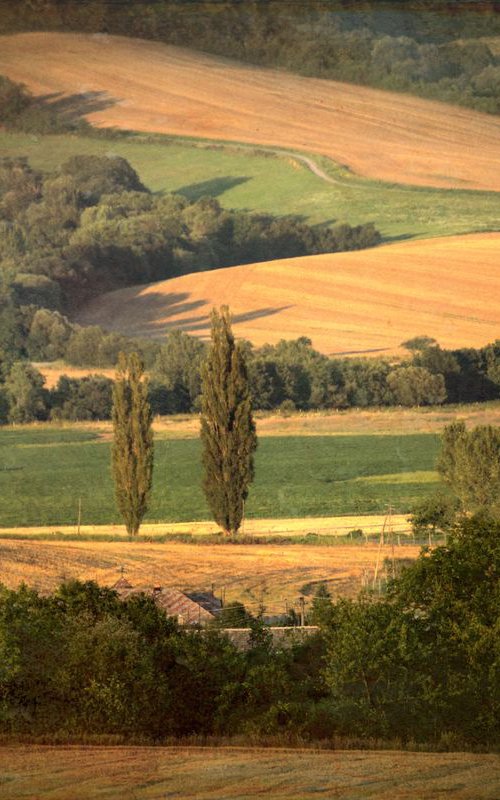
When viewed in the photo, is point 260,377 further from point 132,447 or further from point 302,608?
point 302,608

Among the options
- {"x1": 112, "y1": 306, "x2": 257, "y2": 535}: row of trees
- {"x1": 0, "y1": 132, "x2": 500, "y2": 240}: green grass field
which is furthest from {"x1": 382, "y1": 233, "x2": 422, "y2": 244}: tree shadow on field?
{"x1": 112, "y1": 306, "x2": 257, "y2": 535}: row of trees

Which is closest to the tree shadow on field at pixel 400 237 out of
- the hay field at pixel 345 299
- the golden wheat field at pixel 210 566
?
the hay field at pixel 345 299

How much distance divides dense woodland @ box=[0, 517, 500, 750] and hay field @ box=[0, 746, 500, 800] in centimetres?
71

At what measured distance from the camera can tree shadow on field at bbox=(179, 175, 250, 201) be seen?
20.4m

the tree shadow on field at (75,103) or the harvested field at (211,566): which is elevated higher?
the tree shadow on field at (75,103)

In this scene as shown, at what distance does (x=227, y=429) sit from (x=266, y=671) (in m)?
6.17

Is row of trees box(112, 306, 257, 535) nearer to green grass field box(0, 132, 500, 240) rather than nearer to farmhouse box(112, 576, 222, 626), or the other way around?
farmhouse box(112, 576, 222, 626)

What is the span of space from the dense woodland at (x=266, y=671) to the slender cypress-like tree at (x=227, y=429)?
524cm

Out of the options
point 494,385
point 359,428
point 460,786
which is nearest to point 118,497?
point 359,428

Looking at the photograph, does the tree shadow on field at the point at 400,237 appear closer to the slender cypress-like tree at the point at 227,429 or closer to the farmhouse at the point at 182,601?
the slender cypress-like tree at the point at 227,429

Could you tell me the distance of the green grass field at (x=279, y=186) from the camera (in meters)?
19.3

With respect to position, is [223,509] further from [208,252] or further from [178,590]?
[208,252]

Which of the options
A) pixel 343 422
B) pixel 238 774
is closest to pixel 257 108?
pixel 343 422

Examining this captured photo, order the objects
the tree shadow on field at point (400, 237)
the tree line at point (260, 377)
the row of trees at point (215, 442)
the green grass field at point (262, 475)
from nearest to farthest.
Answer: the row of trees at point (215, 442) < the green grass field at point (262, 475) < the tree line at point (260, 377) < the tree shadow on field at point (400, 237)
